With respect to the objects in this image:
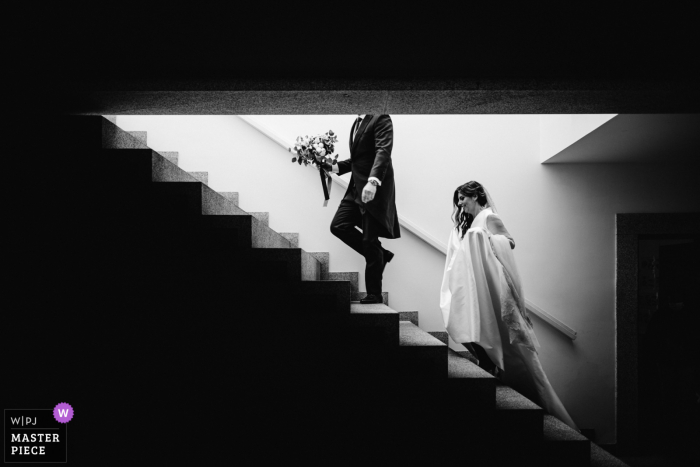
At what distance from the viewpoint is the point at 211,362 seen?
2.54 metres

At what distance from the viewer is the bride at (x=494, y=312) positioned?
307 cm

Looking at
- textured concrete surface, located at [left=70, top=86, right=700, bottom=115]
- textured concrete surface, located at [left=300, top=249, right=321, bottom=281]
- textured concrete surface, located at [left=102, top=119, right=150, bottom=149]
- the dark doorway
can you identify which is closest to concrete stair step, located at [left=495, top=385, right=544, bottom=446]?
textured concrete surface, located at [left=300, top=249, right=321, bottom=281]

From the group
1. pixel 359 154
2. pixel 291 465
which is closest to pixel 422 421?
pixel 291 465

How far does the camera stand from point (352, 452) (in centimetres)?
251

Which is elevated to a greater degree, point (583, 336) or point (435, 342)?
point (435, 342)

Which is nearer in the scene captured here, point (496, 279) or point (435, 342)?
point (435, 342)

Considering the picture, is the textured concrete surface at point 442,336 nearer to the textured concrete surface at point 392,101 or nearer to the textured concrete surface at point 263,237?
the textured concrete surface at point 263,237

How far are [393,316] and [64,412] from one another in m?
2.01

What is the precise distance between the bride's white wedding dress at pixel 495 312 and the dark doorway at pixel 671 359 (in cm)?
152

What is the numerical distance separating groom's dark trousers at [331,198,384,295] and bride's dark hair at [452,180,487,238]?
2.52 ft

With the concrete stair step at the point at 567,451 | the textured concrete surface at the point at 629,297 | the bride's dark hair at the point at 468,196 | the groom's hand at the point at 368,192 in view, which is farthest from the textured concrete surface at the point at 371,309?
the textured concrete surface at the point at 629,297

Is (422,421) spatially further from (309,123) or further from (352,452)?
(309,123)

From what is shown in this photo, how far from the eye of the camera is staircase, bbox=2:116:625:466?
2496 mm

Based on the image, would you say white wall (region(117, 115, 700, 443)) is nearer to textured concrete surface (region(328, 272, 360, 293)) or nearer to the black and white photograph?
textured concrete surface (region(328, 272, 360, 293))
